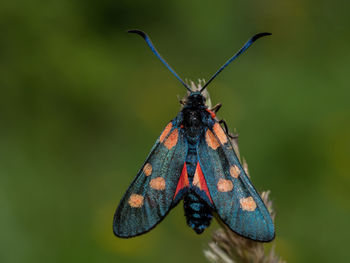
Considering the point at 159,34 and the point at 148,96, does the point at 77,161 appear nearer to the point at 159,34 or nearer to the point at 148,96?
the point at 148,96

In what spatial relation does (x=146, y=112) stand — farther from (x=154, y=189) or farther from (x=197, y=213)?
(x=197, y=213)

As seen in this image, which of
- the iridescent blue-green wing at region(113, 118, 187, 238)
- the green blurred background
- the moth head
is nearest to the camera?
the iridescent blue-green wing at region(113, 118, 187, 238)

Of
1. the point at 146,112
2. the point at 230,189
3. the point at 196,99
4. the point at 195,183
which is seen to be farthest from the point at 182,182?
the point at 146,112

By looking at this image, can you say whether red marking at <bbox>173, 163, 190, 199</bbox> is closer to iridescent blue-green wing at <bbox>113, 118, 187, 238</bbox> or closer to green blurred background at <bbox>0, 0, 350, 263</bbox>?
iridescent blue-green wing at <bbox>113, 118, 187, 238</bbox>

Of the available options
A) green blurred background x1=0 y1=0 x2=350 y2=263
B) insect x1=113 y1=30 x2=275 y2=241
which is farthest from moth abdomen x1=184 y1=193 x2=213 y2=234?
green blurred background x1=0 y1=0 x2=350 y2=263

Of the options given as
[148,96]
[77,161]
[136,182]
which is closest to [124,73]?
[148,96]

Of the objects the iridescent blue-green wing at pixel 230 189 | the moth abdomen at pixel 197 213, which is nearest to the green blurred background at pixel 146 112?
the iridescent blue-green wing at pixel 230 189

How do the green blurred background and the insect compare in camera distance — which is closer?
the insect
